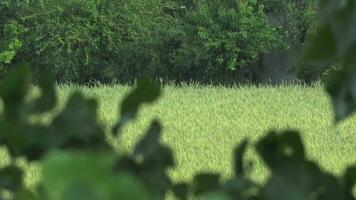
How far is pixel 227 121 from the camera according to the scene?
37.8 feet

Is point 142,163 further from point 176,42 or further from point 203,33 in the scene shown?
point 176,42

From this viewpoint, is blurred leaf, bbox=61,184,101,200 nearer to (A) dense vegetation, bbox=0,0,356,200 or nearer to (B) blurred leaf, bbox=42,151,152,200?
(B) blurred leaf, bbox=42,151,152,200

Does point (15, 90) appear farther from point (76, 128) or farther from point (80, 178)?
point (80, 178)

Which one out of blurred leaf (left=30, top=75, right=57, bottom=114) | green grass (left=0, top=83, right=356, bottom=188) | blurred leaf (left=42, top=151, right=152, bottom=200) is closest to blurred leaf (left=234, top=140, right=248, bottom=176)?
blurred leaf (left=30, top=75, right=57, bottom=114)

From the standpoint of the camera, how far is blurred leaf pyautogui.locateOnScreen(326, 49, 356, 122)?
30.6 inches

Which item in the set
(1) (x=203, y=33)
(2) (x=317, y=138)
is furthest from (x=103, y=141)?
(1) (x=203, y=33)

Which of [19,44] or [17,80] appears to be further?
[19,44]

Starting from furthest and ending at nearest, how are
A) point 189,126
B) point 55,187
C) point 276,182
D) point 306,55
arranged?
point 189,126, point 276,182, point 306,55, point 55,187

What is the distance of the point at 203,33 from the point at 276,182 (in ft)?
85.9

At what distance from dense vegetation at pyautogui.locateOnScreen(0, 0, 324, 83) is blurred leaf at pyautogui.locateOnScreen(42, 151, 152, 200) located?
2572cm

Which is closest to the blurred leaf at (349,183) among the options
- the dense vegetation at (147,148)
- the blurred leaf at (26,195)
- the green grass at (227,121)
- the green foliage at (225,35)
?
the dense vegetation at (147,148)

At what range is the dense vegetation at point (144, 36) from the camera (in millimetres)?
27266

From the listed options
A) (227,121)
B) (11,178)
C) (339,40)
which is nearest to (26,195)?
(11,178)

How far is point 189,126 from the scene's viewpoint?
11039mm
